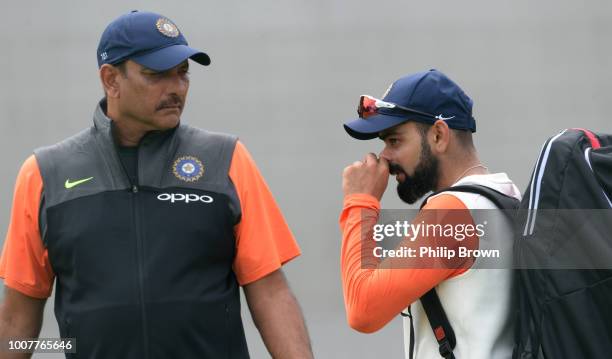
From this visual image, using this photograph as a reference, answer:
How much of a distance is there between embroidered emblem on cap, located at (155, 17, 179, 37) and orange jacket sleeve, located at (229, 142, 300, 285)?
0.34m

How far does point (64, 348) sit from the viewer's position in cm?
232

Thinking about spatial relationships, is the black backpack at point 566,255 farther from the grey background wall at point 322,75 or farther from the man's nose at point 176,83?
the grey background wall at point 322,75

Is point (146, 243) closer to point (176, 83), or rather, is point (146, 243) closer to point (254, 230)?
point (254, 230)

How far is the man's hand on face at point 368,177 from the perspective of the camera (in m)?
2.38

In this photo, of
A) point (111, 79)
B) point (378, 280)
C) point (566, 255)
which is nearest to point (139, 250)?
point (111, 79)

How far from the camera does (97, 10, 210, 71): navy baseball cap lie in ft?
7.73

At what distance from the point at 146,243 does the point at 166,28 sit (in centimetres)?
55

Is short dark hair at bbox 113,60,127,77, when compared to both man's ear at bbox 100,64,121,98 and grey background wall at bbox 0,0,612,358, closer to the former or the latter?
man's ear at bbox 100,64,121,98

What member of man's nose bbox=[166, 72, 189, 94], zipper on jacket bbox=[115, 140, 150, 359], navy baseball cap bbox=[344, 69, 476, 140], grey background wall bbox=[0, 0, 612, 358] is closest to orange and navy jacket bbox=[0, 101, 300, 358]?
zipper on jacket bbox=[115, 140, 150, 359]

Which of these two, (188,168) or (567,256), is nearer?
(567,256)

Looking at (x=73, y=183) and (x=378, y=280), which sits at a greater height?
(x=73, y=183)

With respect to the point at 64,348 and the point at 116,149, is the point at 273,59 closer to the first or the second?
the point at 116,149

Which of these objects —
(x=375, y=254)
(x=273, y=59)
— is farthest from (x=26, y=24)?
(x=375, y=254)

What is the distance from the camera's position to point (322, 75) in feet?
13.2
